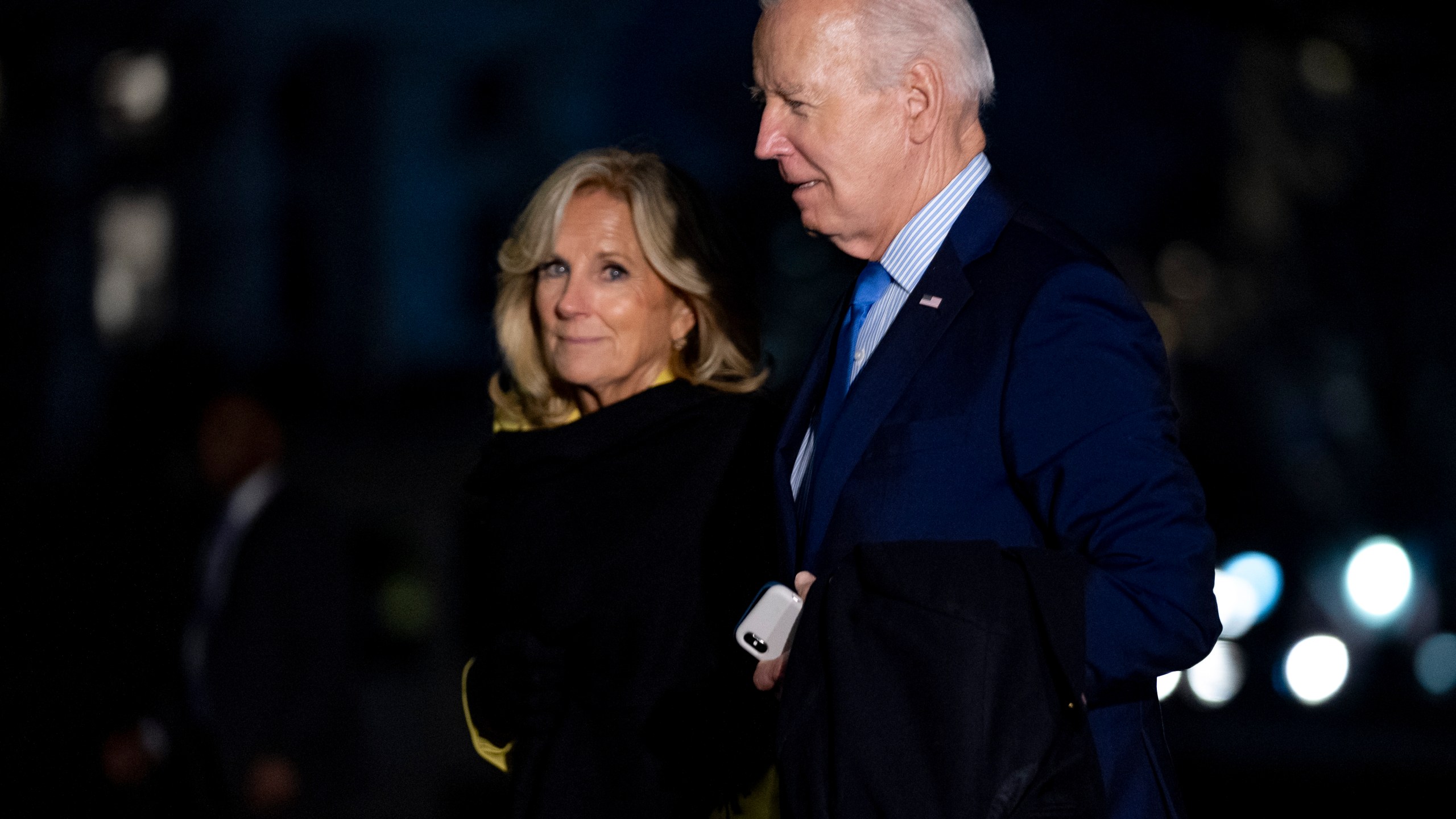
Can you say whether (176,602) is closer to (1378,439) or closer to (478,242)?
(1378,439)

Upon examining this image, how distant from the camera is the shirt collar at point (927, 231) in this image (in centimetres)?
198

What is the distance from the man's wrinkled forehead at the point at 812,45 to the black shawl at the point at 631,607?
111 centimetres

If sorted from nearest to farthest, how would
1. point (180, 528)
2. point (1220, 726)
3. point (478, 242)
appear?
1. point (180, 528)
2. point (1220, 726)
3. point (478, 242)

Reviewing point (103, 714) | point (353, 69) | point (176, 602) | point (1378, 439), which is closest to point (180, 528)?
point (176, 602)

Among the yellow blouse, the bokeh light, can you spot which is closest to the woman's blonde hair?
the yellow blouse

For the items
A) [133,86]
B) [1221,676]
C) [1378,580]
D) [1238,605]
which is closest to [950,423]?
[1238,605]

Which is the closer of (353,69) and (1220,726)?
(1220,726)

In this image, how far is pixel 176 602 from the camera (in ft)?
15.4

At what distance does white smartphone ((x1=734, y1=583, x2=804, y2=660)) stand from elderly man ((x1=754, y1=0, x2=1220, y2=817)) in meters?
0.03

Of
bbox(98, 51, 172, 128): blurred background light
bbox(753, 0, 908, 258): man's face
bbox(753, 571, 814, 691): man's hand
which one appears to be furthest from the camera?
bbox(98, 51, 172, 128): blurred background light

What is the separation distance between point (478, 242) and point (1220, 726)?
19907 millimetres

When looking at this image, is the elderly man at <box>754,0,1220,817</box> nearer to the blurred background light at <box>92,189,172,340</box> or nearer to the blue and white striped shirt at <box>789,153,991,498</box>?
the blue and white striped shirt at <box>789,153,991,498</box>

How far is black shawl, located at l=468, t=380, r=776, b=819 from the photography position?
2.72 metres

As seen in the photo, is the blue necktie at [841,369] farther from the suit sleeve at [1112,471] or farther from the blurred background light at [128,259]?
the blurred background light at [128,259]
